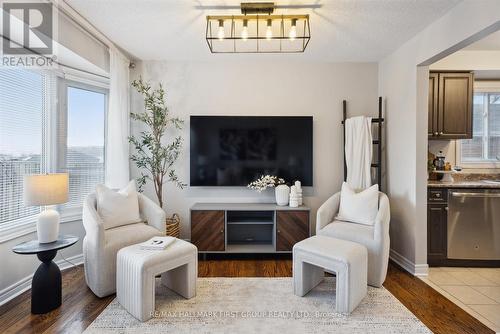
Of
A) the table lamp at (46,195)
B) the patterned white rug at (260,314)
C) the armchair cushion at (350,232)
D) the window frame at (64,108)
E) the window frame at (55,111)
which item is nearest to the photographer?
the patterned white rug at (260,314)

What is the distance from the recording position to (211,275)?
9.30ft

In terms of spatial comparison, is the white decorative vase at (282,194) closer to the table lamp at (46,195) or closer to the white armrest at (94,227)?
the white armrest at (94,227)

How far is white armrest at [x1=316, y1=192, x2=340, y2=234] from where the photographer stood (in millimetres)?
2869

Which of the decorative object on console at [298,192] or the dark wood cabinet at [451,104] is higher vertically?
the dark wood cabinet at [451,104]

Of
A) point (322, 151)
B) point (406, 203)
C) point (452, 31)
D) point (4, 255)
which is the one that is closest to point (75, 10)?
point (4, 255)

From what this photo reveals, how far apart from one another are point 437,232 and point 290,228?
5.50 feet

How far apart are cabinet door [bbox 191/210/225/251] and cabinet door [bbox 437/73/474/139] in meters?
3.03

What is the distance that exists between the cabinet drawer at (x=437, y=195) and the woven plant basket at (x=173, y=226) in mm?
3075

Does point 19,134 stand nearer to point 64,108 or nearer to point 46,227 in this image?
point 64,108

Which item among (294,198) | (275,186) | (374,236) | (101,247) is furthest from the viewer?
(275,186)

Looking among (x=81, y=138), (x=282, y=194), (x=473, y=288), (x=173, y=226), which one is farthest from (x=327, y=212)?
(x=81, y=138)

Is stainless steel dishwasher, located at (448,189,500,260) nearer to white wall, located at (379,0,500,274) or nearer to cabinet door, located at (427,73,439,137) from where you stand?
white wall, located at (379,0,500,274)

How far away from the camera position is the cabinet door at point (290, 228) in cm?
323

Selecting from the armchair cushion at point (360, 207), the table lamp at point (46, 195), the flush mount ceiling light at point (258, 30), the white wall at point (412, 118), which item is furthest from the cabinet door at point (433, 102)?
the table lamp at point (46, 195)
